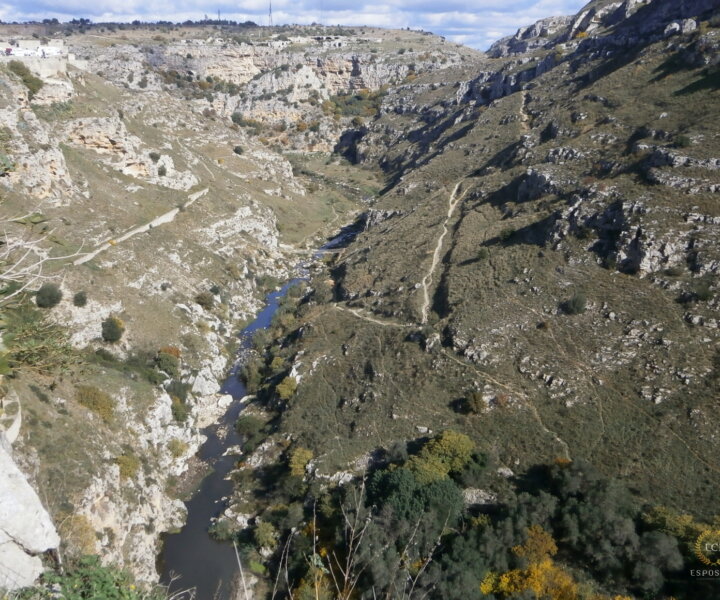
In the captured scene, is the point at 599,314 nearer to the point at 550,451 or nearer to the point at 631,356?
the point at 631,356

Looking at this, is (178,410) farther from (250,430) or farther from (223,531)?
(223,531)

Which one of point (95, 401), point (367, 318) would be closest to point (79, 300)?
point (95, 401)

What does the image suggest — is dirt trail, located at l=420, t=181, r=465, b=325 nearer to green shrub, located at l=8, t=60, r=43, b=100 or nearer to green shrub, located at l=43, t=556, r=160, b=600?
green shrub, located at l=43, t=556, r=160, b=600

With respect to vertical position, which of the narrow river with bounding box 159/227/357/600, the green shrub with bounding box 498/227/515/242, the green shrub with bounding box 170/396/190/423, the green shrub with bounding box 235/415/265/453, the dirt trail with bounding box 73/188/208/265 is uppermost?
the dirt trail with bounding box 73/188/208/265

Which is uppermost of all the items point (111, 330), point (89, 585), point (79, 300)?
point (89, 585)

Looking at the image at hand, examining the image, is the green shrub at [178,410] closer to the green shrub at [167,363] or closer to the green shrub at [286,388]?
the green shrub at [167,363]

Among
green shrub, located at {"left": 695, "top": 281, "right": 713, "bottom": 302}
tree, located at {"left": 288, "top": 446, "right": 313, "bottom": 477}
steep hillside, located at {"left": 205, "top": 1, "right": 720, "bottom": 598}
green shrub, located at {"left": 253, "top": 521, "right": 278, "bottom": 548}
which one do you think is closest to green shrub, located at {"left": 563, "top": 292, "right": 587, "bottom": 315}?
steep hillside, located at {"left": 205, "top": 1, "right": 720, "bottom": 598}
